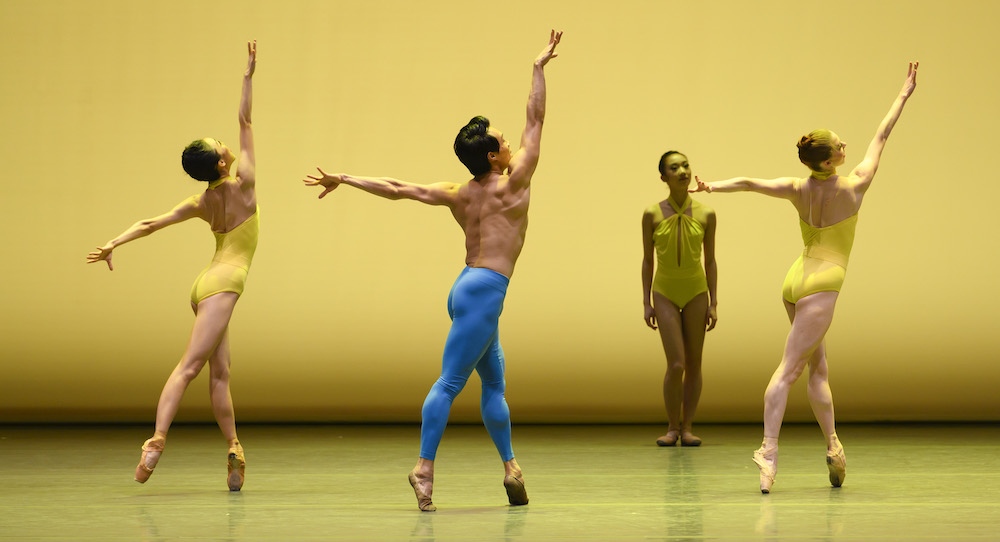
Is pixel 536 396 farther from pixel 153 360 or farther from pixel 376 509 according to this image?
pixel 376 509

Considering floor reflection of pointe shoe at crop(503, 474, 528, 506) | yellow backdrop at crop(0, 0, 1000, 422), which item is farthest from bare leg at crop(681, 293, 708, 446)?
floor reflection of pointe shoe at crop(503, 474, 528, 506)

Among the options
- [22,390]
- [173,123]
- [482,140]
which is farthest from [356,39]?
[482,140]

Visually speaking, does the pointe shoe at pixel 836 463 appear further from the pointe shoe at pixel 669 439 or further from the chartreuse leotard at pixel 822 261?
the pointe shoe at pixel 669 439

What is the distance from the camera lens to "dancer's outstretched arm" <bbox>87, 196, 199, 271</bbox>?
5.13 metres

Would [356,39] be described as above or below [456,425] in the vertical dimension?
above

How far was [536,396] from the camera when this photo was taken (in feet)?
27.3

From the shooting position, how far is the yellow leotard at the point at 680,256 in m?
7.06

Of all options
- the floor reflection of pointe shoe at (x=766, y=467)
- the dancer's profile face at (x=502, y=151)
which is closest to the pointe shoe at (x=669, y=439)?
the floor reflection of pointe shoe at (x=766, y=467)

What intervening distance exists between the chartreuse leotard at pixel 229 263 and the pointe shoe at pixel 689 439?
9.53 feet

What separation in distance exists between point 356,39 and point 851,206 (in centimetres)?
410

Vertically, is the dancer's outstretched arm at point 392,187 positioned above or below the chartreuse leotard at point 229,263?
above

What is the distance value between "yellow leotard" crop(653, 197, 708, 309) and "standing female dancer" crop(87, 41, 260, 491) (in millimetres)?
2650

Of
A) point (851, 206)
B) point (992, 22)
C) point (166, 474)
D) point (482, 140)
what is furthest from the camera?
point (992, 22)

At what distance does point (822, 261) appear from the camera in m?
5.13
